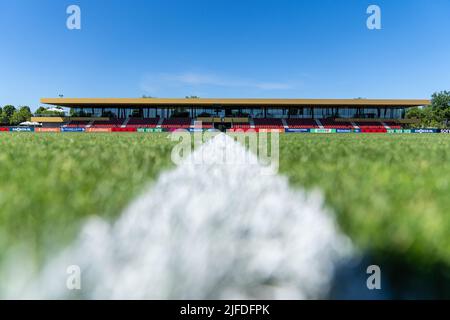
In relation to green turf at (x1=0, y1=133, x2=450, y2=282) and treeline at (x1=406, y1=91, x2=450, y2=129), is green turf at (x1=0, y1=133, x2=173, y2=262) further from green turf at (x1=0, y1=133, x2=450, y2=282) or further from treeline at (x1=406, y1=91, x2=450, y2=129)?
treeline at (x1=406, y1=91, x2=450, y2=129)

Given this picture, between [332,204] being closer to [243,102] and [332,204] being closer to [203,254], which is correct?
[203,254]

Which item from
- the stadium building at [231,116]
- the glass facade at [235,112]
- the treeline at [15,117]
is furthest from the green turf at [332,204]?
the treeline at [15,117]

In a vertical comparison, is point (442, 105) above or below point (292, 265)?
above

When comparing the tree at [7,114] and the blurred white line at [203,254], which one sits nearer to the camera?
the blurred white line at [203,254]

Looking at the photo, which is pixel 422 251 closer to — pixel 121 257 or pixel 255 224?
pixel 255 224

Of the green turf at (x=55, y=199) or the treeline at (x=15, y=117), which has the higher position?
the treeline at (x=15, y=117)

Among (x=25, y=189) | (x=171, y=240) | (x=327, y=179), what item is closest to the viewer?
(x=171, y=240)

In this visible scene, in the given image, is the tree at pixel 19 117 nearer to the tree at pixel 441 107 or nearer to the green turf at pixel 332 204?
the green turf at pixel 332 204

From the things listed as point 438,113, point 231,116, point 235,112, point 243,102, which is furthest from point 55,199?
point 438,113

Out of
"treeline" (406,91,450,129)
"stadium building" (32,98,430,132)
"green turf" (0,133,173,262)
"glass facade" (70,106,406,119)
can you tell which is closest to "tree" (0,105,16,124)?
"stadium building" (32,98,430,132)

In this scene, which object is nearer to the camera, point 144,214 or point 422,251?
point 422,251
